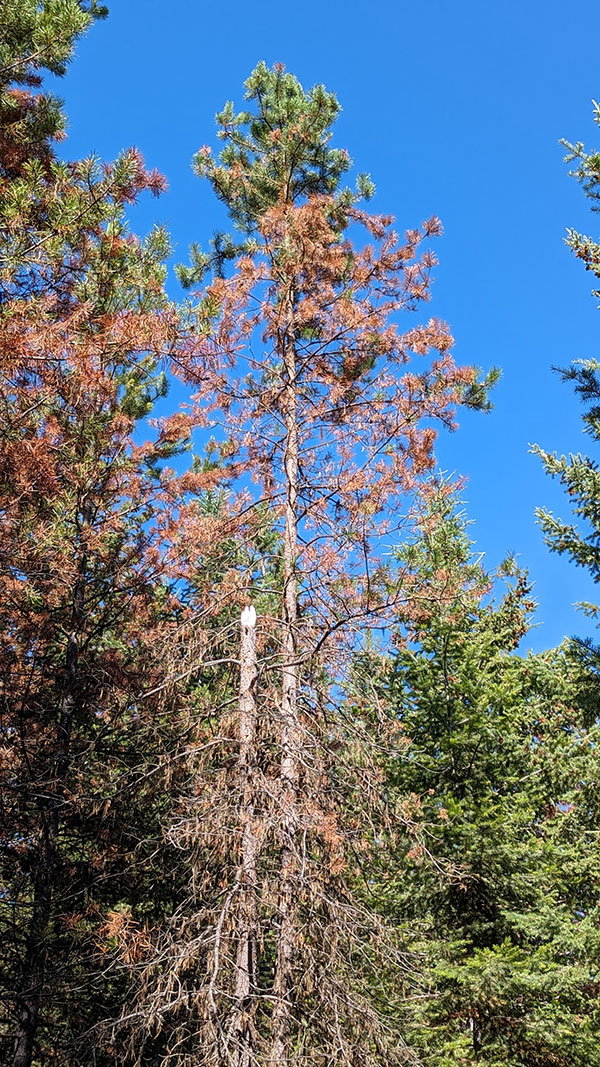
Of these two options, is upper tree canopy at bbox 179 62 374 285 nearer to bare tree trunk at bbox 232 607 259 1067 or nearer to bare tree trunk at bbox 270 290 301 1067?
bare tree trunk at bbox 270 290 301 1067

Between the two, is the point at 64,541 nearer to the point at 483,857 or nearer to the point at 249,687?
the point at 249,687

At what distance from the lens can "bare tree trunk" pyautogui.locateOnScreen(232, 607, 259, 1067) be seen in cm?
577

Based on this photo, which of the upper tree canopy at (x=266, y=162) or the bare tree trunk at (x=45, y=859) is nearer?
the bare tree trunk at (x=45, y=859)

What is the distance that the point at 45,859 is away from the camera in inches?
287

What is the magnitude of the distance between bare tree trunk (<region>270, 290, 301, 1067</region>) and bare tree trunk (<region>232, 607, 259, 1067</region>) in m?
0.24

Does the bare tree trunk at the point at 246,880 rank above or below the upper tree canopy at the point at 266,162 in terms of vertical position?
below

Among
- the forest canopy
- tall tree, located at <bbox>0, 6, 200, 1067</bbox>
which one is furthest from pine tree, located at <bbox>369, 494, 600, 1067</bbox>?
tall tree, located at <bbox>0, 6, 200, 1067</bbox>

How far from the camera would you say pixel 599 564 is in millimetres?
9516

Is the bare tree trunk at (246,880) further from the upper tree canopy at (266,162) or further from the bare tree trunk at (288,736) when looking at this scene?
the upper tree canopy at (266,162)

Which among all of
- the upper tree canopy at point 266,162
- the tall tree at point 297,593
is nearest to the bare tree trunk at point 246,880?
the tall tree at point 297,593

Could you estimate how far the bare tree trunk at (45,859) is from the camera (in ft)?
21.9

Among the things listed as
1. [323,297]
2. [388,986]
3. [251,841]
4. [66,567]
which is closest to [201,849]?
[251,841]

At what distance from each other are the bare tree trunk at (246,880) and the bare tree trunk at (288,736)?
24 centimetres

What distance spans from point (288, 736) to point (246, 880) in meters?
1.33
